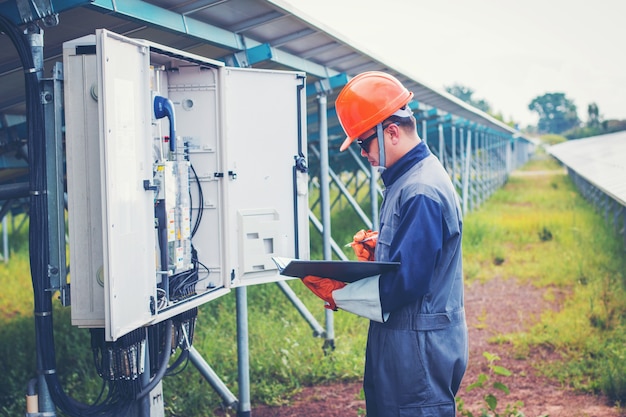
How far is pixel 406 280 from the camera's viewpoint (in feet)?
8.86

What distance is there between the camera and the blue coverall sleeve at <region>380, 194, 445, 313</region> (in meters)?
2.70

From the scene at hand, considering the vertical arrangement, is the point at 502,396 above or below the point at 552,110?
below

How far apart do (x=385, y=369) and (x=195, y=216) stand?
1650mm

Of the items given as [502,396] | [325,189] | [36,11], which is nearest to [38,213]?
[36,11]

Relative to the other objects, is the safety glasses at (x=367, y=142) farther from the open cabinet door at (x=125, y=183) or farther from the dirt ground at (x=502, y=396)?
the dirt ground at (x=502, y=396)

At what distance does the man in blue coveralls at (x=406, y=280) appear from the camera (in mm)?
2732

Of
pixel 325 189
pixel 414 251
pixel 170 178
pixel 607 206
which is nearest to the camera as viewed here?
pixel 414 251

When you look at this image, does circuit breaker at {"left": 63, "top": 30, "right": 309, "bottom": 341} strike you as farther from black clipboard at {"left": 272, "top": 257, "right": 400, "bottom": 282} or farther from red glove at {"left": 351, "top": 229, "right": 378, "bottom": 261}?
red glove at {"left": 351, "top": 229, "right": 378, "bottom": 261}

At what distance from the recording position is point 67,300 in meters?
3.23

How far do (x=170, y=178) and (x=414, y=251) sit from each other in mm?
1358

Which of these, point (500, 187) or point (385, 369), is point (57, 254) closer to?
point (385, 369)

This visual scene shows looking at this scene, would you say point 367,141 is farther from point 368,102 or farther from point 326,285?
point 326,285

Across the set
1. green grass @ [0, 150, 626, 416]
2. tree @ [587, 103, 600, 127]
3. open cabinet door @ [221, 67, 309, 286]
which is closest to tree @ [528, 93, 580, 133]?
tree @ [587, 103, 600, 127]

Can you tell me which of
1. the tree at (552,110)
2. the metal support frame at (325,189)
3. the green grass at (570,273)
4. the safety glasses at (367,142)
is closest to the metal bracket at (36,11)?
the safety glasses at (367,142)
